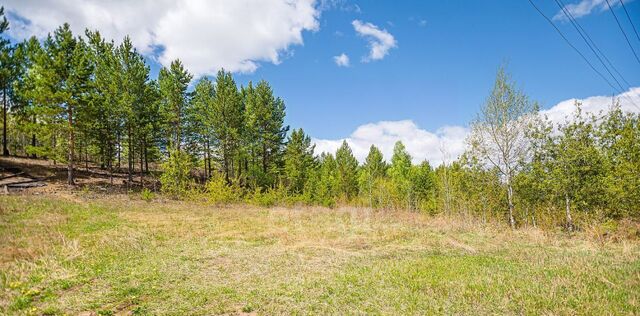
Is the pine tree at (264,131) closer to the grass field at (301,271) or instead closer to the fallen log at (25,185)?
the fallen log at (25,185)

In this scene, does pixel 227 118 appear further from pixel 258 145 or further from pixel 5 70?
pixel 5 70

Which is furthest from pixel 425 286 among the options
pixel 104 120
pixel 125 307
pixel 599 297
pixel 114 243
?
pixel 104 120

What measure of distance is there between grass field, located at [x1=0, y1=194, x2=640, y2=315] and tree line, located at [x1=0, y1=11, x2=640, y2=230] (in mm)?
5185

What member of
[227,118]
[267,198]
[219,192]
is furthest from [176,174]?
[227,118]

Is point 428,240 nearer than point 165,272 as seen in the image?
No

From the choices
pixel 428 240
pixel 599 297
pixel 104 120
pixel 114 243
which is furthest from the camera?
pixel 104 120

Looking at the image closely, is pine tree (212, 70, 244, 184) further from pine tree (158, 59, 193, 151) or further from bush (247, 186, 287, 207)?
bush (247, 186, 287, 207)

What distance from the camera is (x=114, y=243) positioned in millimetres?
10945

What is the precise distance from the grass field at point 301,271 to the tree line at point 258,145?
5185 millimetres

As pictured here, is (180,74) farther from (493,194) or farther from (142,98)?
(493,194)

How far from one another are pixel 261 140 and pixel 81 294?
3191cm

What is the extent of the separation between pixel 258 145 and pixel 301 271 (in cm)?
3064

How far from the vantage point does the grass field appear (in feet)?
19.9

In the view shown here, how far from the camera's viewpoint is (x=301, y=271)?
335 inches
